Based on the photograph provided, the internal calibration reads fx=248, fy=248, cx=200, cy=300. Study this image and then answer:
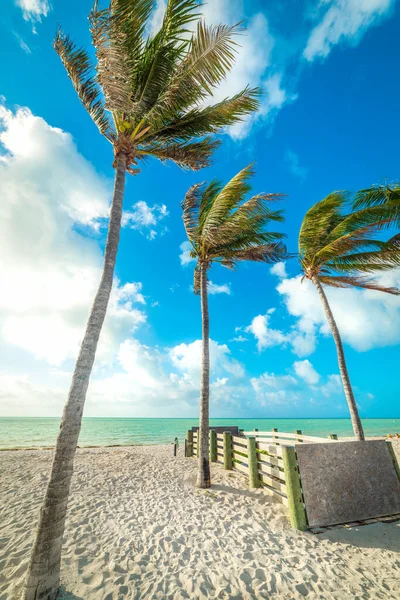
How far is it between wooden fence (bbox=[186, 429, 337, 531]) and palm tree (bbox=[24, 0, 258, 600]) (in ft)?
13.1

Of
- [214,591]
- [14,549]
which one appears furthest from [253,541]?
[14,549]

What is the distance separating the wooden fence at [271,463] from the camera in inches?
188

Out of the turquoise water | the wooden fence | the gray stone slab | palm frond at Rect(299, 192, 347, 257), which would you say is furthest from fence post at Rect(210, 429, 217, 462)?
the turquoise water

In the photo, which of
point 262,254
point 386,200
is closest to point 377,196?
point 386,200

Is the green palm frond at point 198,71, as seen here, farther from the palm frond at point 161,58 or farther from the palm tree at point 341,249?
the palm tree at point 341,249

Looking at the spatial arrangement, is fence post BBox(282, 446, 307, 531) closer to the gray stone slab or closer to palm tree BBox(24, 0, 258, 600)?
the gray stone slab

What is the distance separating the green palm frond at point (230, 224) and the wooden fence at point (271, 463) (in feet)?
19.1

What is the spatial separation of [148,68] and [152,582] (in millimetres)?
8732

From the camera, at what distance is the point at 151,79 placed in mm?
5133

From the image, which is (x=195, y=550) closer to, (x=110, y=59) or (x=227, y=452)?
(x=227, y=452)

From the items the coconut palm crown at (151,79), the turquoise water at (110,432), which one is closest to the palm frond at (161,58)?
the coconut palm crown at (151,79)

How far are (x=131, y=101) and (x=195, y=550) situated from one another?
8.06 metres

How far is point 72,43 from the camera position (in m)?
5.05

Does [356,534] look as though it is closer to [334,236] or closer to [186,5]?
[334,236]
